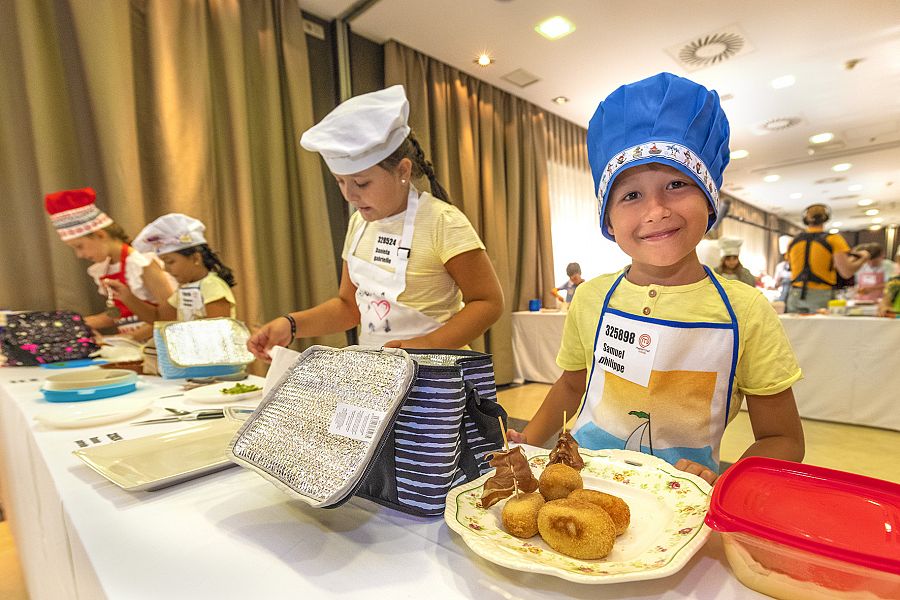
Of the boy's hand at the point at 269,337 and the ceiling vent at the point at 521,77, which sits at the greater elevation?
the ceiling vent at the point at 521,77

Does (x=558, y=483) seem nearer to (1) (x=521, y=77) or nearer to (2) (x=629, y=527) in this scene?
(2) (x=629, y=527)

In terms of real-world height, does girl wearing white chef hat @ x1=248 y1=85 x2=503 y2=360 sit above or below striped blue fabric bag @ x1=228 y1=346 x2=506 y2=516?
above

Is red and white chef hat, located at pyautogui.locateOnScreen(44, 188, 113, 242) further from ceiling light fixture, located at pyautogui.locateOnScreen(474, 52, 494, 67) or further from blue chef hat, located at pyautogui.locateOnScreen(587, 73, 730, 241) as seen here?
ceiling light fixture, located at pyautogui.locateOnScreen(474, 52, 494, 67)

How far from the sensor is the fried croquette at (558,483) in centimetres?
53

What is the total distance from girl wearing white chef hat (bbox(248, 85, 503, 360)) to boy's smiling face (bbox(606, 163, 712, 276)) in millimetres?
592

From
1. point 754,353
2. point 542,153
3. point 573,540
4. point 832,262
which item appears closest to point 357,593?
point 573,540

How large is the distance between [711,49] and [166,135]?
440cm

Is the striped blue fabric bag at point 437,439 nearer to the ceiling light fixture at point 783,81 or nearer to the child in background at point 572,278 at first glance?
the child in background at point 572,278

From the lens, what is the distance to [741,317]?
0.81 metres

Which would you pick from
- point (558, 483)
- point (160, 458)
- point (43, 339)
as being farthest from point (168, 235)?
point (558, 483)

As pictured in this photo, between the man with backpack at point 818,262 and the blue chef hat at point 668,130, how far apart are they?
4347 mm

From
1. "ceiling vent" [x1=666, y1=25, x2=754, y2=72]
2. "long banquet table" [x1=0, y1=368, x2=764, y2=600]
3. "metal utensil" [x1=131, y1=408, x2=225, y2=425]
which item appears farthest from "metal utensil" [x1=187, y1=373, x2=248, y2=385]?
"ceiling vent" [x1=666, y1=25, x2=754, y2=72]

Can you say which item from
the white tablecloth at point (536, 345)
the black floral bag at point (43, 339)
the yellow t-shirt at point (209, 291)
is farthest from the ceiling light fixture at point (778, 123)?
the black floral bag at point (43, 339)

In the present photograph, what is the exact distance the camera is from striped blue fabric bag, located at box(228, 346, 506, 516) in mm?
518
